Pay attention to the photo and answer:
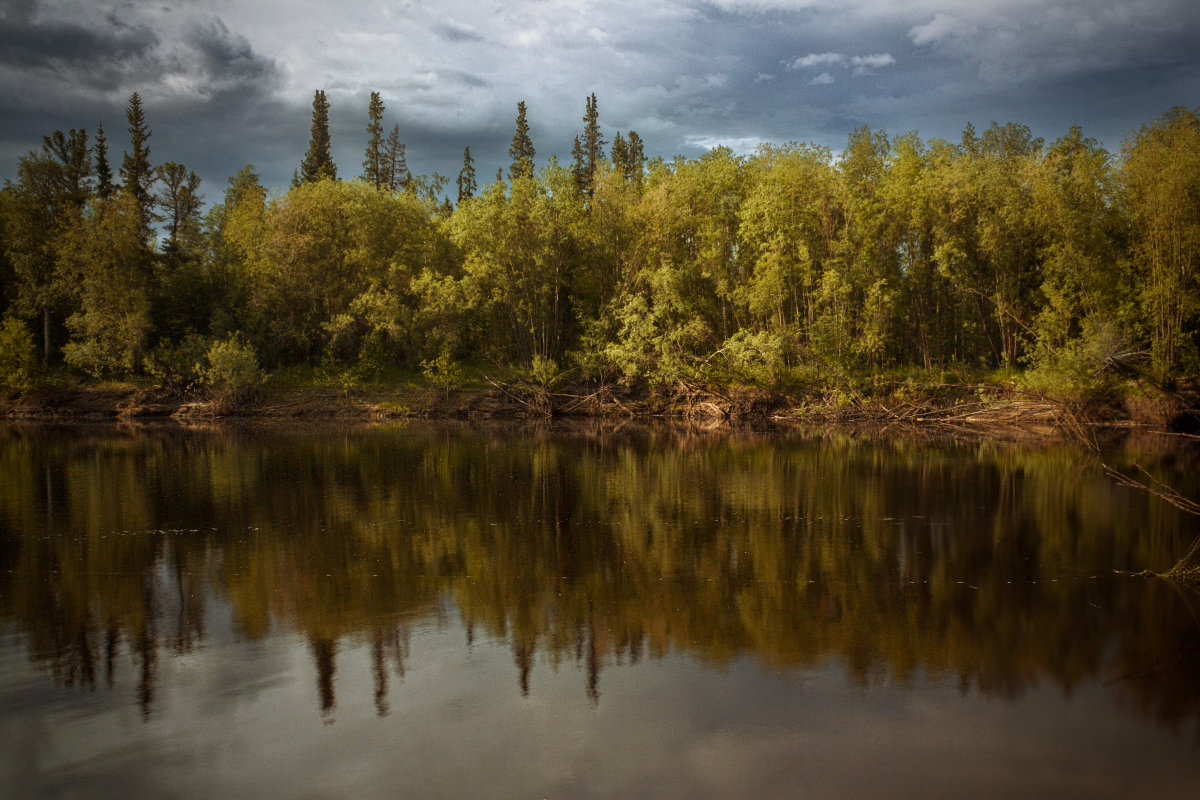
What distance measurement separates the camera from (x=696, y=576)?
1038cm

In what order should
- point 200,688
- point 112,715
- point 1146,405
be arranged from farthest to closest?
point 1146,405
point 200,688
point 112,715

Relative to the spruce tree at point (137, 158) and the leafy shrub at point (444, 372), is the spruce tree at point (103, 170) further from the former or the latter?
the leafy shrub at point (444, 372)

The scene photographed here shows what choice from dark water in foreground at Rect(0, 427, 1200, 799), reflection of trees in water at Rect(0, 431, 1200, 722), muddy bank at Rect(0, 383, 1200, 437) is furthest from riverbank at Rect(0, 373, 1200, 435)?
dark water in foreground at Rect(0, 427, 1200, 799)

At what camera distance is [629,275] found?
1639 inches

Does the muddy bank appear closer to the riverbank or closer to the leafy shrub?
the riverbank

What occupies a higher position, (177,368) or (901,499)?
(177,368)

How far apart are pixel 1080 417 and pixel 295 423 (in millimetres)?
34684

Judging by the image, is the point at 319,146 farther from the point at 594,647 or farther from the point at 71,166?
the point at 594,647

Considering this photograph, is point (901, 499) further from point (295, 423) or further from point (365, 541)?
point (295, 423)

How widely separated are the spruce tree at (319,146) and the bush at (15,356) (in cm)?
2671

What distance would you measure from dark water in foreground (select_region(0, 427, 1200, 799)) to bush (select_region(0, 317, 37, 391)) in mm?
29597

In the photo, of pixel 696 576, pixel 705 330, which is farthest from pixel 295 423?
pixel 696 576

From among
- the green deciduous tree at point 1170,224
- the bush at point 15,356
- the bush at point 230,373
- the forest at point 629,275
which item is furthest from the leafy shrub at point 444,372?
the green deciduous tree at point 1170,224

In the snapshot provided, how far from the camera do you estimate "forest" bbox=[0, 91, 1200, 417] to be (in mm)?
36844
